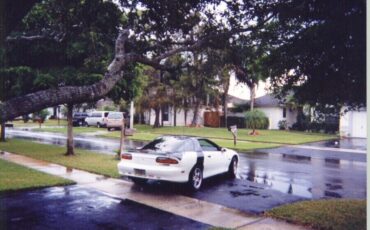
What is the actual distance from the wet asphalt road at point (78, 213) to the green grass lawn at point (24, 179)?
60cm

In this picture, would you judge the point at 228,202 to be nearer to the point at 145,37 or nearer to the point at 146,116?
the point at 145,37

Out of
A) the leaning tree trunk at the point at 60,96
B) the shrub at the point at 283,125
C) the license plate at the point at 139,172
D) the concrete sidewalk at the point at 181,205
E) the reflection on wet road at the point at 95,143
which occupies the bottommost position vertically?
the concrete sidewalk at the point at 181,205

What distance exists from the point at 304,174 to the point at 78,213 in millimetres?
8058

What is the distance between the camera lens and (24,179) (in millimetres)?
10227

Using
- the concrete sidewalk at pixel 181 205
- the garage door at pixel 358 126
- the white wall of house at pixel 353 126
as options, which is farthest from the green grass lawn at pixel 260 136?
the concrete sidewalk at pixel 181 205

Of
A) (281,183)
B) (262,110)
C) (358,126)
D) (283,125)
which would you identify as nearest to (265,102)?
(262,110)

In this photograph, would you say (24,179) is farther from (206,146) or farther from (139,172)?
(206,146)

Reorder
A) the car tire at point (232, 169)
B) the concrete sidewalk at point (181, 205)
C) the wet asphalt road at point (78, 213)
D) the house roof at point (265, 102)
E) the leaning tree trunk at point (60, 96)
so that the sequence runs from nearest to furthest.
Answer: the leaning tree trunk at point (60, 96)
the wet asphalt road at point (78, 213)
the concrete sidewalk at point (181, 205)
the car tire at point (232, 169)
the house roof at point (265, 102)

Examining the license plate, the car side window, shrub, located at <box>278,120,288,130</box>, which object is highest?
shrub, located at <box>278,120,288,130</box>

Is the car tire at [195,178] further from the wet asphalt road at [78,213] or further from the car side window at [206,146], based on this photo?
the wet asphalt road at [78,213]

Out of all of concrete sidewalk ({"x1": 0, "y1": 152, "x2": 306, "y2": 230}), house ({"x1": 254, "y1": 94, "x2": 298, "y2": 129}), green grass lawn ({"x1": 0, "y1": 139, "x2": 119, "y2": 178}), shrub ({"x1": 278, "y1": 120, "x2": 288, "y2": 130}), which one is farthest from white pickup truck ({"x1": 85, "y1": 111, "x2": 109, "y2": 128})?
concrete sidewalk ({"x1": 0, "y1": 152, "x2": 306, "y2": 230})

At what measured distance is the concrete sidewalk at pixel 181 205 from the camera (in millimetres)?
6895

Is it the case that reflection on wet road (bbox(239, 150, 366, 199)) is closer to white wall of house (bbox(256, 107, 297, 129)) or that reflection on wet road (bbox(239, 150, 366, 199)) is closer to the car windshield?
the car windshield

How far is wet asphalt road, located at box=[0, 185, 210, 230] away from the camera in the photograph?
6531 mm
